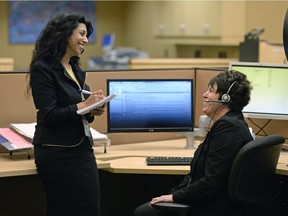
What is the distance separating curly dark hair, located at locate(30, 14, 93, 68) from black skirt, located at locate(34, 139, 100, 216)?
38 cm

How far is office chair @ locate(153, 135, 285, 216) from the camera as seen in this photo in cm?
248

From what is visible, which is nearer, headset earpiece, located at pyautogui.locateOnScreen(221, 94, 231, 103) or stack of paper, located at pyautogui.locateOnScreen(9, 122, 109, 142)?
headset earpiece, located at pyautogui.locateOnScreen(221, 94, 231, 103)

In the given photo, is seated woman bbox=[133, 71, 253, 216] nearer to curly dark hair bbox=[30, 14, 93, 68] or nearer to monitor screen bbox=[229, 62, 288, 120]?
curly dark hair bbox=[30, 14, 93, 68]

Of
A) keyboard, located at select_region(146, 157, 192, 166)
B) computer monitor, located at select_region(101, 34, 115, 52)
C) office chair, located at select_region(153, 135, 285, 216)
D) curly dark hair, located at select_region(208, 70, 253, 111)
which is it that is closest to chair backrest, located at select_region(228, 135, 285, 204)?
office chair, located at select_region(153, 135, 285, 216)

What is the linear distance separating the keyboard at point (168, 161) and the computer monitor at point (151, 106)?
1.16ft

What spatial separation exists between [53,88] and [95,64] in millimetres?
5968

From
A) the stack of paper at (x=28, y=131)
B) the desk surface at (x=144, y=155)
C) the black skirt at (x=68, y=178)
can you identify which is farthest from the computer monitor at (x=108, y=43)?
the black skirt at (x=68, y=178)

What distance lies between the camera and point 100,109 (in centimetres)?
282

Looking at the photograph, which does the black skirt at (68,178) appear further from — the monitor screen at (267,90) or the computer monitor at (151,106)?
the monitor screen at (267,90)

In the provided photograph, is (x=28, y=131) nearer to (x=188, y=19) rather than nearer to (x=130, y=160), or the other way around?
(x=130, y=160)

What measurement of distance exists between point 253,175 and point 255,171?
0.02 m

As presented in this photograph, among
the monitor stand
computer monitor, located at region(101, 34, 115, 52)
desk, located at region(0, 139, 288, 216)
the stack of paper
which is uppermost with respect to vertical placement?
computer monitor, located at region(101, 34, 115, 52)

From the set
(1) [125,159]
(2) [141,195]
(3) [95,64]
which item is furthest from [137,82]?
(3) [95,64]

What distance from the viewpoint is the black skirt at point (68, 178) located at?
8.87ft
